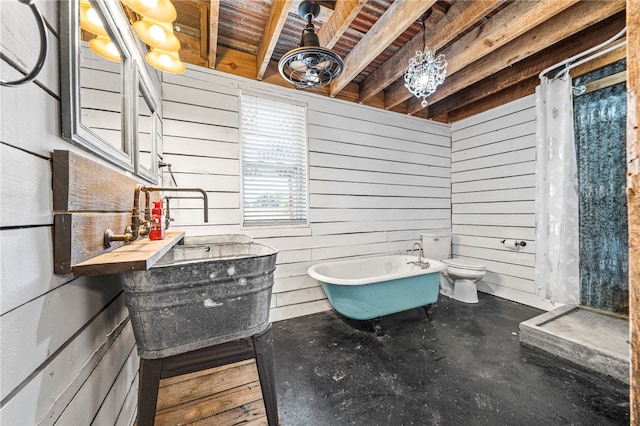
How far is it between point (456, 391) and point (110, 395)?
184cm

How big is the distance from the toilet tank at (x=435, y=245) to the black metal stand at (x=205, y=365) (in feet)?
9.29

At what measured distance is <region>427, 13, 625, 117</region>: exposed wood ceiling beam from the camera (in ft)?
6.95

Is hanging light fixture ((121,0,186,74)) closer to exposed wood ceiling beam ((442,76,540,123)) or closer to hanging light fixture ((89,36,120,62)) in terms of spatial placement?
hanging light fixture ((89,36,120,62))

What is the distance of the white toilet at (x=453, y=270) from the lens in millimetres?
2907

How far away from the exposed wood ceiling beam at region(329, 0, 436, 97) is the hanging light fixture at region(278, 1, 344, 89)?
0.53 metres

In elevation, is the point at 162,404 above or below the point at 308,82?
below

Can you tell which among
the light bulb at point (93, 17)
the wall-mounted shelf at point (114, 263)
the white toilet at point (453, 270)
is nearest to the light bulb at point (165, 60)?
the light bulb at point (93, 17)

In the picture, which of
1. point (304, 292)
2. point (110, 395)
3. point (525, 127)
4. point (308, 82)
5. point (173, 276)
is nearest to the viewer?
point (173, 276)

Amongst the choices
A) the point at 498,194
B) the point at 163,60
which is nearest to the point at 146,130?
the point at 163,60

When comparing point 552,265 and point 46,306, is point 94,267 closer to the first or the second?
point 46,306

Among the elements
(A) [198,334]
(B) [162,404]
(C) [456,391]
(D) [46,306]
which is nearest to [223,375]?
(B) [162,404]

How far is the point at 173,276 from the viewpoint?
903 millimetres

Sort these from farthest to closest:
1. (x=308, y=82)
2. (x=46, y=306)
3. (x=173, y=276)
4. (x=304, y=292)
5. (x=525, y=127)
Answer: (x=525, y=127) < (x=304, y=292) < (x=308, y=82) < (x=173, y=276) < (x=46, y=306)

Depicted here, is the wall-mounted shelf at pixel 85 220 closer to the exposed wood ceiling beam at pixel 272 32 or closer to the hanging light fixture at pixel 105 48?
the hanging light fixture at pixel 105 48
